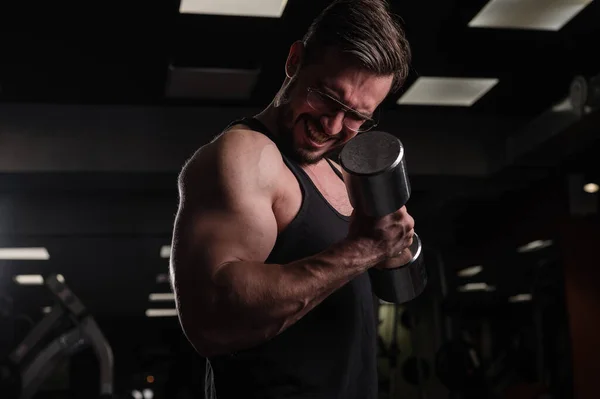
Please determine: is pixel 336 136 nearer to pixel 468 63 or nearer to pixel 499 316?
pixel 468 63

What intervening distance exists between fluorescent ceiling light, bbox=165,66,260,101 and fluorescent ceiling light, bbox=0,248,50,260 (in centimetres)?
294

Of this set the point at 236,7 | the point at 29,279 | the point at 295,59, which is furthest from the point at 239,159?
the point at 29,279

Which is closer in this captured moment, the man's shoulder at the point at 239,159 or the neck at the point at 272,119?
the man's shoulder at the point at 239,159

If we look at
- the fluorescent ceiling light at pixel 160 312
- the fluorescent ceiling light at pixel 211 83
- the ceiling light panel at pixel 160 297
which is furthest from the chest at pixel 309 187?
the fluorescent ceiling light at pixel 160 312

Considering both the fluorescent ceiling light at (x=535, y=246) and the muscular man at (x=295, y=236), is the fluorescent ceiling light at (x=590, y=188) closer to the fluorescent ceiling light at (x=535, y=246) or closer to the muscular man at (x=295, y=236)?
the fluorescent ceiling light at (x=535, y=246)

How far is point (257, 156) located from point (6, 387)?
4.58 metres

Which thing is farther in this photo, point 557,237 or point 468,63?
point 557,237

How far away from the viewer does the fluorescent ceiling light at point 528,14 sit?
3.70 metres

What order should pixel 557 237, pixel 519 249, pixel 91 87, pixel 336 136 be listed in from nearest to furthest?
pixel 336 136, pixel 91 87, pixel 557 237, pixel 519 249

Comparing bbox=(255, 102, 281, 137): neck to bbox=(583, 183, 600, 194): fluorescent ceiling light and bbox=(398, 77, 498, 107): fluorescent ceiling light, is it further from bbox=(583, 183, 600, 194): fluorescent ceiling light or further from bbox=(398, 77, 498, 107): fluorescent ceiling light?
bbox=(583, 183, 600, 194): fluorescent ceiling light

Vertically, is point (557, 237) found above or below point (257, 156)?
below

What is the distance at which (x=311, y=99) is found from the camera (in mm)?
1072

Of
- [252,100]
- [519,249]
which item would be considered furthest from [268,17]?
[519,249]

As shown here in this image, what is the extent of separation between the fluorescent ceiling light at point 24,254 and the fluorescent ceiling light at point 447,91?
3.92 metres
